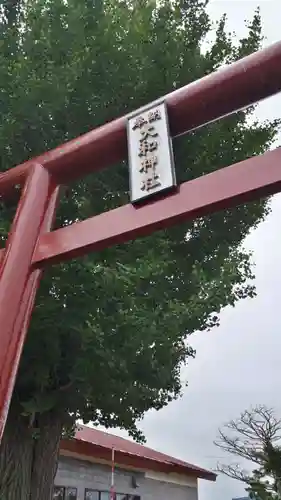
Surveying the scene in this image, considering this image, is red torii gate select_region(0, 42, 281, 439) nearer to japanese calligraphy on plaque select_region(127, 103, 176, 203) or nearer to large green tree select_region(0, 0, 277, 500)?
japanese calligraphy on plaque select_region(127, 103, 176, 203)

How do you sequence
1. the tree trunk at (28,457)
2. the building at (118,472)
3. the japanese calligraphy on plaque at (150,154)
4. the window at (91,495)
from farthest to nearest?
1. the window at (91,495)
2. the building at (118,472)
3. the tree trunk at (28,457)
4. the japanese calligraphy on plaque at (150,154)

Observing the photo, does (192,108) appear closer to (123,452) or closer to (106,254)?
(106,254)

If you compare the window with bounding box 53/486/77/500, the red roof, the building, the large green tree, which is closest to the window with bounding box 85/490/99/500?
the building

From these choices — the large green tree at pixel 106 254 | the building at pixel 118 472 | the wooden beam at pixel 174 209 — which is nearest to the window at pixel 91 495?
the building at pixel 118 472

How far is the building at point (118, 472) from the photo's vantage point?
749cm

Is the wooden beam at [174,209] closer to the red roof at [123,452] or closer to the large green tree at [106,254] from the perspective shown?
the large green tree at [106,254]

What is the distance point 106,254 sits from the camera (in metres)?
4.81

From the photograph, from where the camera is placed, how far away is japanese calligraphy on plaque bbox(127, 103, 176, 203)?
2703 millimetres

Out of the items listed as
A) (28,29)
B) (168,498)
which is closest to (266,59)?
(28,29)

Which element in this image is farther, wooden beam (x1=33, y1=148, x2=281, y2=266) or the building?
the building

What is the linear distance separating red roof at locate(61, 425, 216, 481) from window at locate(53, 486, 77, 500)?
0.55 meters

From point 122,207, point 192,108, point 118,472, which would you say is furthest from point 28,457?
point 118,472

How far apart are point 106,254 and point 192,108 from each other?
218 cm

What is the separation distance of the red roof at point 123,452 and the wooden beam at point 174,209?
5.06 meters
